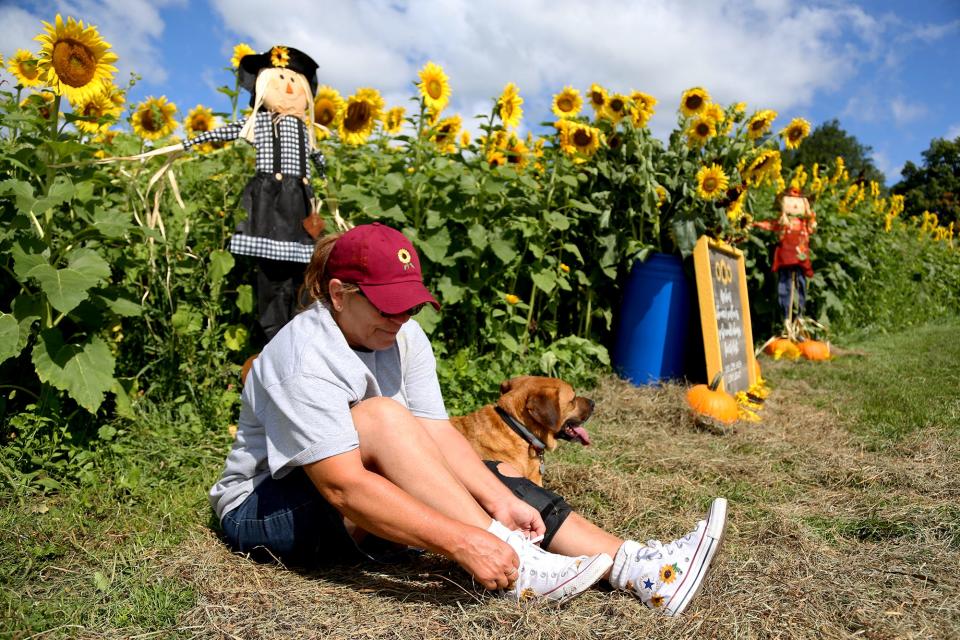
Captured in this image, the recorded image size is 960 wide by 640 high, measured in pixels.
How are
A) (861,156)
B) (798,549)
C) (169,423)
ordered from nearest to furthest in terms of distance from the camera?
1. (798,549)
2. (169,423)
3. (861,156)

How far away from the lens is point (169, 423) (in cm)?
346

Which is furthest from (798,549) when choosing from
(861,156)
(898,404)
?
(861,156)

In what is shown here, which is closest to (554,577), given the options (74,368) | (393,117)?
(74,368)

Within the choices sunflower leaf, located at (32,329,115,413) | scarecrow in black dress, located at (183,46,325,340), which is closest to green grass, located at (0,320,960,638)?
sunflower leaf, located at (32,329,115,413)

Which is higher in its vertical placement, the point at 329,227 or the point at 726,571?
the point at 329,227

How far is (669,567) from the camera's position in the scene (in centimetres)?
200

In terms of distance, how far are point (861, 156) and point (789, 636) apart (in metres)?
61.1

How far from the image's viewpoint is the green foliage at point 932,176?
37.8m

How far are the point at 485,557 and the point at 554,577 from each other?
256 millimetres

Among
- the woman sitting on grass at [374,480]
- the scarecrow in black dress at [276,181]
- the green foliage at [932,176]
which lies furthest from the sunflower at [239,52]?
the green foliage at [932,176]

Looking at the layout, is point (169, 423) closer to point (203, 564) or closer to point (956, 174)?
point (203, 564)

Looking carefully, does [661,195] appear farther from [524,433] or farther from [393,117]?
[524,433]

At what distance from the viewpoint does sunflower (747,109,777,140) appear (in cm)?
502

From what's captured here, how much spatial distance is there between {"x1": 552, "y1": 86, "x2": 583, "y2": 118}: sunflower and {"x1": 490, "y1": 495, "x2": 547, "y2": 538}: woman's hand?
330 cm
